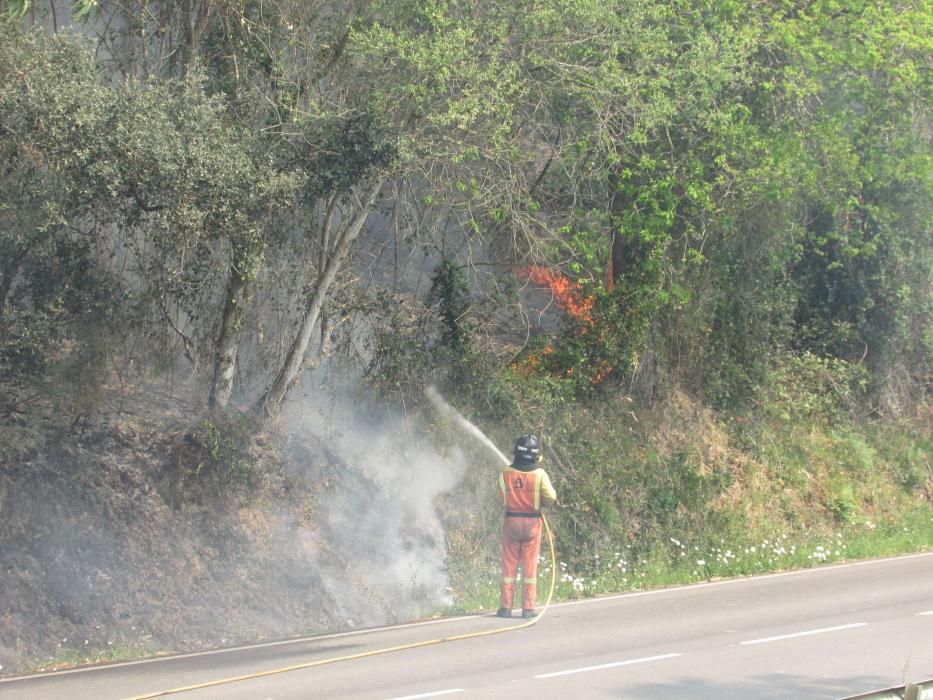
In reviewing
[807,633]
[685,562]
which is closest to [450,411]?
[685,562]

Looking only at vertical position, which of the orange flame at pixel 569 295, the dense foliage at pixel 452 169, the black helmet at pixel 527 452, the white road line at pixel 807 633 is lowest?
the white road line at pixel 807 633

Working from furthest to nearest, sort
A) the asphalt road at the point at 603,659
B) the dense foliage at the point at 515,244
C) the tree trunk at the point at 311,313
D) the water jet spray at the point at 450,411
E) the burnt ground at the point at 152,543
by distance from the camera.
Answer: the water jet spray at the point at 450,411
the tree trunk at the point at 311,313
the dense foliage at the point at 515,244
the burnt ground at the point at 152,543
the asphalt road at the point at 603,659

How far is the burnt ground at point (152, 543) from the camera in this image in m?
12.3

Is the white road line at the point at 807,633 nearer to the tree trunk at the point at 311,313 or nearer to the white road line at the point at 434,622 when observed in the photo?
the white road line at the point at 434,622

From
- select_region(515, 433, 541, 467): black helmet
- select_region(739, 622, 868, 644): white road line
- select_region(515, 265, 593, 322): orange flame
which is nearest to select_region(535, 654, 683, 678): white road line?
select_region(739, 622, 868, 644): white road line

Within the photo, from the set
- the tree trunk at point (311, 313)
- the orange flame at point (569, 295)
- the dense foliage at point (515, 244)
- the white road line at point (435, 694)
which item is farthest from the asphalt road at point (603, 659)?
the orange flame at point (569, 295)

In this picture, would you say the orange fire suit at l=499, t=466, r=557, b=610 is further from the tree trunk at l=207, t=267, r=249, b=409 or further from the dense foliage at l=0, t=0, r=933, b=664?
the tree trunk at l=207, t=267, r=249, b=409

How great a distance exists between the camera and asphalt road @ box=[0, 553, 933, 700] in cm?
881

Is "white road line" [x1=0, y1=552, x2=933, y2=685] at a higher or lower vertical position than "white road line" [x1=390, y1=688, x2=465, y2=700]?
lower

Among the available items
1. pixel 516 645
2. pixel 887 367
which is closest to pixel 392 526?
pixel 516 645

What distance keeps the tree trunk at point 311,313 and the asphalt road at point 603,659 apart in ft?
13.8

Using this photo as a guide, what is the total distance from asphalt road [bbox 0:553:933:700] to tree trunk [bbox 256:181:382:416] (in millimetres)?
4204

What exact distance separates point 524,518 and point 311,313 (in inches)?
182

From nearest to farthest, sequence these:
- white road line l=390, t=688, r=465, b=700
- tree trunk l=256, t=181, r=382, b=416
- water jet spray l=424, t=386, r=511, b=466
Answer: white road line l=390, t=688, r=465, b=700, tree trunk l=256, t=181, r=382, b=416, water jet spray l=424, t=386, r=511, b=466
